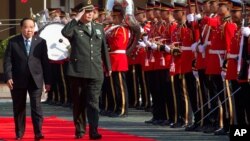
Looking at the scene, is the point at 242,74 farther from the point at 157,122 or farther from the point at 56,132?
the point at 157,122

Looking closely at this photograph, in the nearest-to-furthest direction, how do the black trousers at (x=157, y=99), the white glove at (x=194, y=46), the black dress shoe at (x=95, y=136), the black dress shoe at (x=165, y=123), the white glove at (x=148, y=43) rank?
the black dress shoe at (x=95, y=136) → the white glove at (x=194, y=46) → the black dress shoe at (x=165, y=123) → the black trousers at (x=157, y=99) → the white glove at (x=148, y=43)

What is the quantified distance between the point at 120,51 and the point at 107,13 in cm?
136

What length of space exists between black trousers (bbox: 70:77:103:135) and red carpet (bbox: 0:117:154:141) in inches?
9.7

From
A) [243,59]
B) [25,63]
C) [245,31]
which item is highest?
[245,31]

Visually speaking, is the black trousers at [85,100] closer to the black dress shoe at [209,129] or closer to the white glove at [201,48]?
the white glove at [201,48]

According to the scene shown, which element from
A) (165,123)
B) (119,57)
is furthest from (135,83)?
(165,123)

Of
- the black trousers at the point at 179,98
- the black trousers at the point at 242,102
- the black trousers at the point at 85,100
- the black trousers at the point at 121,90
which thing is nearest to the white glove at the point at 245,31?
the black trousers at the point at 242,102

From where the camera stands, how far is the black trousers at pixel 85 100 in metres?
15.1

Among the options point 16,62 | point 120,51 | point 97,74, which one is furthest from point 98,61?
point 120,51

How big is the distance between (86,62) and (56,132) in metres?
1.62

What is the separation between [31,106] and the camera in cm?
1503

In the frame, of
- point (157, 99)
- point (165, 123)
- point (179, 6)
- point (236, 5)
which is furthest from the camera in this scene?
point (157, 99)

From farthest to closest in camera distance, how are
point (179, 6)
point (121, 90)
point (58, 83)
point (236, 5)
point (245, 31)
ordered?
point (58, 83), point (121, 90), point (179, 6), point (236, 5), point (245, 31)

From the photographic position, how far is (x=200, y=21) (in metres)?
15.8
